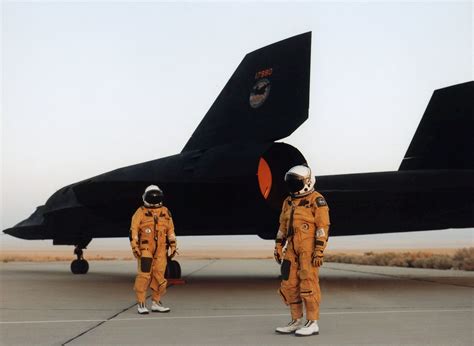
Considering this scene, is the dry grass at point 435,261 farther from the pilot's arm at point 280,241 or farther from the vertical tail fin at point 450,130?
the pilot's arm at point 280,241

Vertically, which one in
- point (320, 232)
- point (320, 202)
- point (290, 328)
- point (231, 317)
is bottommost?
point (231, 317)

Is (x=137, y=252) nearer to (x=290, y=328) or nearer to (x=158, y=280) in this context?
(x=158, y=280)

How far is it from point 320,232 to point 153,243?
2.65 meters

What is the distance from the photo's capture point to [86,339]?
5.18 meters

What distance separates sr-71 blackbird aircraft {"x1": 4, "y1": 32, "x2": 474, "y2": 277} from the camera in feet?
29.8

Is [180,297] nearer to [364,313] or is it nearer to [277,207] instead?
[277,207]

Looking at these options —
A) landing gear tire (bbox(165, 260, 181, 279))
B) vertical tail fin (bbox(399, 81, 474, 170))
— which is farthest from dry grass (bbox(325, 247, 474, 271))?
landing gear tire (bbox(165, 260, 181, 279))

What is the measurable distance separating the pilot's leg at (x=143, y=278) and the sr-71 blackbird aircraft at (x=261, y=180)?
201cm

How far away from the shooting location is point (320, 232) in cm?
570

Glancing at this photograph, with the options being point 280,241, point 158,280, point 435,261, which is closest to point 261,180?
point 158,280

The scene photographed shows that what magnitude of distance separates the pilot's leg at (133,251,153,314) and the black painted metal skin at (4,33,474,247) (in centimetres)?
200

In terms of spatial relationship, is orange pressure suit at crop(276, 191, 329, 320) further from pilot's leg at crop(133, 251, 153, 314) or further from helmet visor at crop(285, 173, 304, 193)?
pilot's leg at crop(133, 251, 153, 314)

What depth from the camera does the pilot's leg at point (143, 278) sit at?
719cm

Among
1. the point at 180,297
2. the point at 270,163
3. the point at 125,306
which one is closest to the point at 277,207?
the point at 270,163
